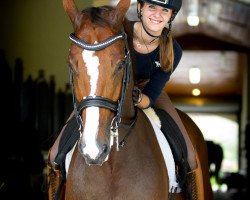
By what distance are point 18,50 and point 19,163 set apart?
65.8 inches

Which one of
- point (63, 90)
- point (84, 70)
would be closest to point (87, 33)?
point (84, 70)

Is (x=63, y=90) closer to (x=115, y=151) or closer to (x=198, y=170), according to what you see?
(x=198, y=170)

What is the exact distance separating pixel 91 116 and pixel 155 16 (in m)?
1.01

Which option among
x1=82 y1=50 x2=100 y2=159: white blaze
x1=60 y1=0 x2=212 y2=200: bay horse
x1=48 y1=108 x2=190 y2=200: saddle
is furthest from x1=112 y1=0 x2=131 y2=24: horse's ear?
x1=48 y1=108 x2=190 y2=200: saddle

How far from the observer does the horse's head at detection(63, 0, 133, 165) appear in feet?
9.71

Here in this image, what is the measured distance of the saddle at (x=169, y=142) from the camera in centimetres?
376

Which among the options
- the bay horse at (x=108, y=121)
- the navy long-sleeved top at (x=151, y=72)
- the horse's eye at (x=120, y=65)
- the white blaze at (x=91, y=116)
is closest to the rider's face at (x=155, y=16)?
the navy long-sleeved top at (x=151, y=72)

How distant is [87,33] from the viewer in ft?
10.2

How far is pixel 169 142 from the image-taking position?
392 centimetres

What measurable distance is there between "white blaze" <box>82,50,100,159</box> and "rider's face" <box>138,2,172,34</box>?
2.62ft

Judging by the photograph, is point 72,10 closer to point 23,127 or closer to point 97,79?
point 97,79

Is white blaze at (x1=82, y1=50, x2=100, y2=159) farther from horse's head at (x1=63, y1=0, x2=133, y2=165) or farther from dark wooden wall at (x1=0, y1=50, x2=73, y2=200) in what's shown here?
dark wooden wall at (x1=0, y1=50, x2=73, y2=200)

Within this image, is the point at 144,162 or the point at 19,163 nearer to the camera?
the point at 144,162

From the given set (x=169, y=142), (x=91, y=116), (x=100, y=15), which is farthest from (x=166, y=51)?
(x=91, y=116)
